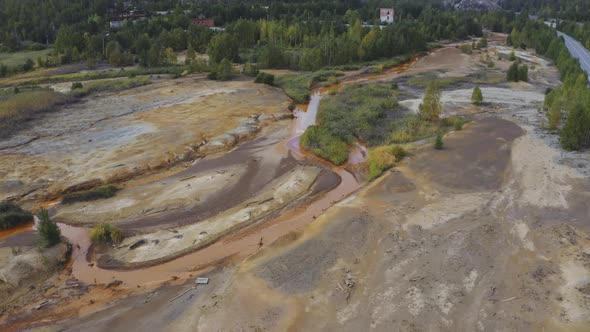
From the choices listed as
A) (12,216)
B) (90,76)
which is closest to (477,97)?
(12,216)

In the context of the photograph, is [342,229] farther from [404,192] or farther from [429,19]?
[429,19]

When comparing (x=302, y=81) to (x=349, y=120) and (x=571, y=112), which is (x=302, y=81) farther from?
(x=571, y=112)

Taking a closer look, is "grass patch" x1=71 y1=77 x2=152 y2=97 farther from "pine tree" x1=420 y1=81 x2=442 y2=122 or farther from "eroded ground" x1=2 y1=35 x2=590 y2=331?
"pine tree" x1=420 y1=81 x2=442 y2=122

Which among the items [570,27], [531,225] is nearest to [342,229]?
[531,225]

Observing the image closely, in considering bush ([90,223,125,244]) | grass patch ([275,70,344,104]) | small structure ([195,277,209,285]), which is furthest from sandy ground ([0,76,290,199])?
small structure ([195,277,209,285])

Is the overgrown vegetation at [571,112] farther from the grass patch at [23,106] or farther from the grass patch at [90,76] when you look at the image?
the grass patch at [90,76]

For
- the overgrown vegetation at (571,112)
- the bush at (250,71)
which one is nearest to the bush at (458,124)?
the overgrown vegetation at (571,112)
